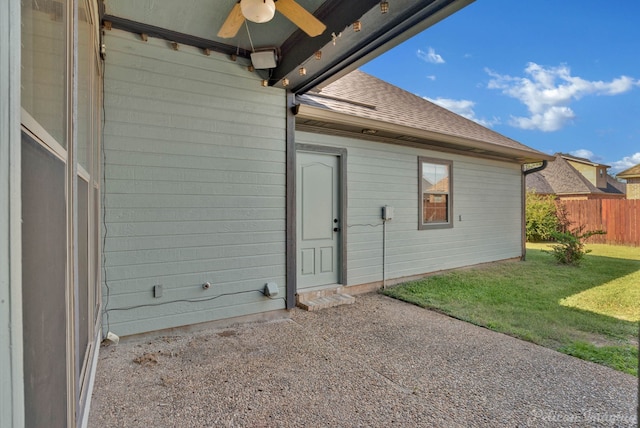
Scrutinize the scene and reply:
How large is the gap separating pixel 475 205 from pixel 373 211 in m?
3.11

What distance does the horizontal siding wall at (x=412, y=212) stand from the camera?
5.14 m

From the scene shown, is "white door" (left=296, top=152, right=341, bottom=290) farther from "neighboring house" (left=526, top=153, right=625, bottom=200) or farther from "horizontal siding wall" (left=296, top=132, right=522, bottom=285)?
"neighboring house" (left=526, top=153, right=625, bottom=200)

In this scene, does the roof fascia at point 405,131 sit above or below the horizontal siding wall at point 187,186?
above

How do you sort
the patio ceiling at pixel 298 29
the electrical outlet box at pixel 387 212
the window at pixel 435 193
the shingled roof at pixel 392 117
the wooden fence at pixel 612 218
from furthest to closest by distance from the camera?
1. the wooden fence at pixel 612 218
2. the window at pixel 435 193
3. the electrical outlet box at pixel 387 212
4. the shingled roof at pixel 392 117
5. the patio ceiling at pixel 298 29

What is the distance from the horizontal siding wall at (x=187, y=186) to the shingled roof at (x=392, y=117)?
861mm

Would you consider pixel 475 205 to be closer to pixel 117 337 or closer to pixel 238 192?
pixel 238 192

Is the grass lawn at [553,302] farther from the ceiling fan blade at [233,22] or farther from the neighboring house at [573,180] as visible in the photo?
the neighboring house at [573,180]

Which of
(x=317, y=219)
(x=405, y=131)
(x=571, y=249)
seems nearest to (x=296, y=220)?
(x=317, y=219)

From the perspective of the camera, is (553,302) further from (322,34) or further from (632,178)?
(632,178)

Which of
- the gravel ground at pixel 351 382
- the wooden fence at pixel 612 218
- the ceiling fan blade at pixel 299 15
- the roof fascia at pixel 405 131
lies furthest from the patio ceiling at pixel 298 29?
the wooden fence at pixel 612 218

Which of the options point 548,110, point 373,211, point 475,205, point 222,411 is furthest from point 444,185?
point 548,110

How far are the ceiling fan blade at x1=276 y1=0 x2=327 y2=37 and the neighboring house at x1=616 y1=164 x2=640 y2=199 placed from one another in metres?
14.5

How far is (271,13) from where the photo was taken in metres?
2.33

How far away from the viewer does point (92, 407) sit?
215 centimetres
